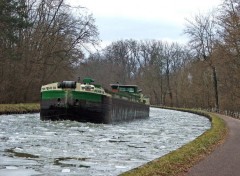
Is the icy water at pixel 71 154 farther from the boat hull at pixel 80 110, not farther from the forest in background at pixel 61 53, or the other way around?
the forest in background at pixel 61 53

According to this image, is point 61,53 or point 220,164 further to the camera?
point 61,53

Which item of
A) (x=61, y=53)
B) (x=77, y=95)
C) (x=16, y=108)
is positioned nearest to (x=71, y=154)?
(x=77, y=95)

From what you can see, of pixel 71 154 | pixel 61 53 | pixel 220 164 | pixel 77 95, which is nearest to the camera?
pixel 220 164

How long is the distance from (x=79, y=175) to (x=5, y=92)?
1369 inches

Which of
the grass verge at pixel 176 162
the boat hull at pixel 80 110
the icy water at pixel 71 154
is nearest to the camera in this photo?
the grass verge at pixel 176 162

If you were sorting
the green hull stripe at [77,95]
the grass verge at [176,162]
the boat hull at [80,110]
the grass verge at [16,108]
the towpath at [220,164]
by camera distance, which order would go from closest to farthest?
1. the grass verge at [176,162]
2. the towpath at [220,164]
3. the boat hull at [80,110]
4. the green hull stripe at [77,95]
5. the grass verge at [16,108]

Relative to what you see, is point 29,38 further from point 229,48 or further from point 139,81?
point 139,81

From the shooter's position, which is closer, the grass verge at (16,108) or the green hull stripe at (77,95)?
the green hull stripe at (77,95)

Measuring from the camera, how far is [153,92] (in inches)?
3890

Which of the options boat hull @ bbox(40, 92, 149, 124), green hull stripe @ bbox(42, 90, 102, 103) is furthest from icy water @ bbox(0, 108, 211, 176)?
green hull stripe @ bbox(42, 90, 102, 103)

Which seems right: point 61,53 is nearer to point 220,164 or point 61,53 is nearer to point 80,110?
point 80,110

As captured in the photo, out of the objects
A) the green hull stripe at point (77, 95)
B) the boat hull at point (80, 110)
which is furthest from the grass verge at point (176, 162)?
the green hull stripe at point (77, 95)

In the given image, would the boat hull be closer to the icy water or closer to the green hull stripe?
the green hull stripe

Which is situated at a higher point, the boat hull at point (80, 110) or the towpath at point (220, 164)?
the boat hull at point (80, 110)
